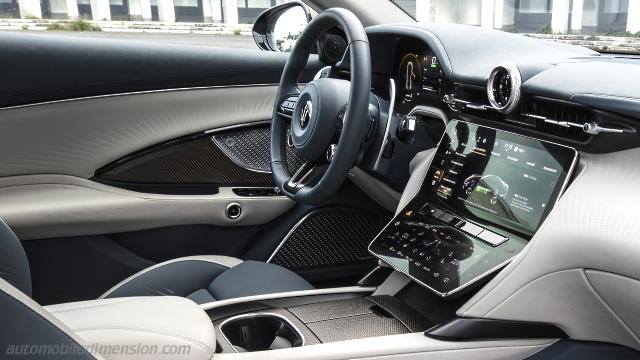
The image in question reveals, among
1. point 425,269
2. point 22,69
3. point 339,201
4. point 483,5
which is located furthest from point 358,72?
point 22,69

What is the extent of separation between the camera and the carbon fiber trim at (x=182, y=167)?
215 cm

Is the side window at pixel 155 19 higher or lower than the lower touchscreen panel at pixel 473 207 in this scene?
higher

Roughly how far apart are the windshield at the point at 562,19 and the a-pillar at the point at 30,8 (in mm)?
1243

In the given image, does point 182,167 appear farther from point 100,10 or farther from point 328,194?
point 328,194

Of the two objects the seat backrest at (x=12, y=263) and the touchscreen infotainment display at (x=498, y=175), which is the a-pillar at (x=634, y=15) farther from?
the seat backrest at (x=12, y=263)

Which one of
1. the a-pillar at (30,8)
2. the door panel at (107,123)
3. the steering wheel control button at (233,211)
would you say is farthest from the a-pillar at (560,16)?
the a-pillar at (30,8)

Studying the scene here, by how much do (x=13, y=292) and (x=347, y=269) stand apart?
1573 millimetres

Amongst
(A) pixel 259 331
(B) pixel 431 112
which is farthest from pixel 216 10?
(A) pixel 259 331

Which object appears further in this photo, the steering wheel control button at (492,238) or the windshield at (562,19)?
the windshield at (562,19)

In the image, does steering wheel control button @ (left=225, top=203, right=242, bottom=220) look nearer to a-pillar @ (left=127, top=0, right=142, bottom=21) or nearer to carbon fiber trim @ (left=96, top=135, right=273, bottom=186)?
carbon fiber trim @ (left=96, top=135, right=273, bottom=186)

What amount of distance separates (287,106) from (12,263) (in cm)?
95

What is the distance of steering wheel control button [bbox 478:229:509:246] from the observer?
1.43m

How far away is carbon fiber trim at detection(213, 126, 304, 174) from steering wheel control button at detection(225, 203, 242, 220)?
0.14 metres

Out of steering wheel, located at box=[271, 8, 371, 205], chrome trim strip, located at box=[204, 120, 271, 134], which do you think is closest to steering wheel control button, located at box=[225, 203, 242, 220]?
chrome trim strip, located at box=[204, 120, 271, 134]
